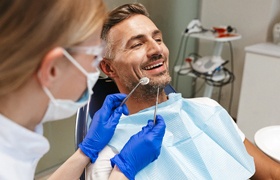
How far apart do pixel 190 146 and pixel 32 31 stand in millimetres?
803

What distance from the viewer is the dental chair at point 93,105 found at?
4.31ft

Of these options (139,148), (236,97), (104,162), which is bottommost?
(236,97)

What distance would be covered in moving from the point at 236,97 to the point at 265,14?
862 millimetres

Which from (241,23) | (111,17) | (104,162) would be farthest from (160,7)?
(104,162)

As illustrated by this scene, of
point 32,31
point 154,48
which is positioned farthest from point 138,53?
point 32,31

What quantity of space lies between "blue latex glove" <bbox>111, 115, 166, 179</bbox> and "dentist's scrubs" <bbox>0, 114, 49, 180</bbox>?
364 mm

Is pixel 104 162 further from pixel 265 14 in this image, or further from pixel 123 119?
pixel 265 14

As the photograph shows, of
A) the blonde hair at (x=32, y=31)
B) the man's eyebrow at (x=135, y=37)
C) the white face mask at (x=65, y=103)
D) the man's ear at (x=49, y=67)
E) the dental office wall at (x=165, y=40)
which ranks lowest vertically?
the dental office wall at (x=165, y=40)

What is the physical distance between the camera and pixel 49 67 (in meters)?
0.58

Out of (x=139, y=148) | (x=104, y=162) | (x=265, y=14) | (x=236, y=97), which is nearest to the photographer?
(x=139, y=148)

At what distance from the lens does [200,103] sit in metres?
1.37

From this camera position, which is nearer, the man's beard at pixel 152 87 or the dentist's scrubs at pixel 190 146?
the dentist's scrubs at pixel 190 146

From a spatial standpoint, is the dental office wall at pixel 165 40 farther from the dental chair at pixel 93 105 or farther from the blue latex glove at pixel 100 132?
the blue latex glove at pixel 100 132

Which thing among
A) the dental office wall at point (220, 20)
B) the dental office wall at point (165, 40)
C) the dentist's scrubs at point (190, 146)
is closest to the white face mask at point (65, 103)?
the dentist's scrubs at point (190, 146)
